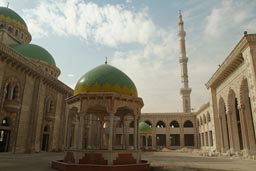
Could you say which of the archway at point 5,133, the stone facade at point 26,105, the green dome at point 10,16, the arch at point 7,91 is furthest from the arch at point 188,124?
the arch at point 7,91

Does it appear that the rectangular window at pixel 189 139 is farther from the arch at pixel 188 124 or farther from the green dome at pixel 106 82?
the green dome at pixel 106 82

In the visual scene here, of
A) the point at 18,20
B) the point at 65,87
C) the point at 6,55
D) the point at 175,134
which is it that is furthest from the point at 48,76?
the point at 175,134

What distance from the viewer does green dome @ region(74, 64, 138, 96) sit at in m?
10.9

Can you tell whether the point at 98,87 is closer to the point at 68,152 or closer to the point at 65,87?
the point at 68,152

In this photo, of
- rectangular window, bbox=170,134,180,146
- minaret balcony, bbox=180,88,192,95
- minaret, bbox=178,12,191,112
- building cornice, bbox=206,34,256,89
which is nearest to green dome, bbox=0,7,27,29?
building cornice, bbox=206,34,256,89

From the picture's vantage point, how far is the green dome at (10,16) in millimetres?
28570

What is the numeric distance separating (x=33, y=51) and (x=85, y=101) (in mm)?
20589

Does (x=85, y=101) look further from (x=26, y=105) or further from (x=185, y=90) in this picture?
(x=185, y=90)

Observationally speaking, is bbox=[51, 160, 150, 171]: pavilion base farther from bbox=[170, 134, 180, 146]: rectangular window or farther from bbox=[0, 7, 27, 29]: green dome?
bbox=[170, 134, 180, 146]: rectangular window

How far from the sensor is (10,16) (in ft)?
95.2

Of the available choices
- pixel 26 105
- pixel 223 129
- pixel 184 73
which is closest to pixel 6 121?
pixel 26 105

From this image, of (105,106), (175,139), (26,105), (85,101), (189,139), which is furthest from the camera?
(175,139)

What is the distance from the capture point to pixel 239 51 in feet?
59.1

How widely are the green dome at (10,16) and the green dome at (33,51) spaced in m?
3.79
